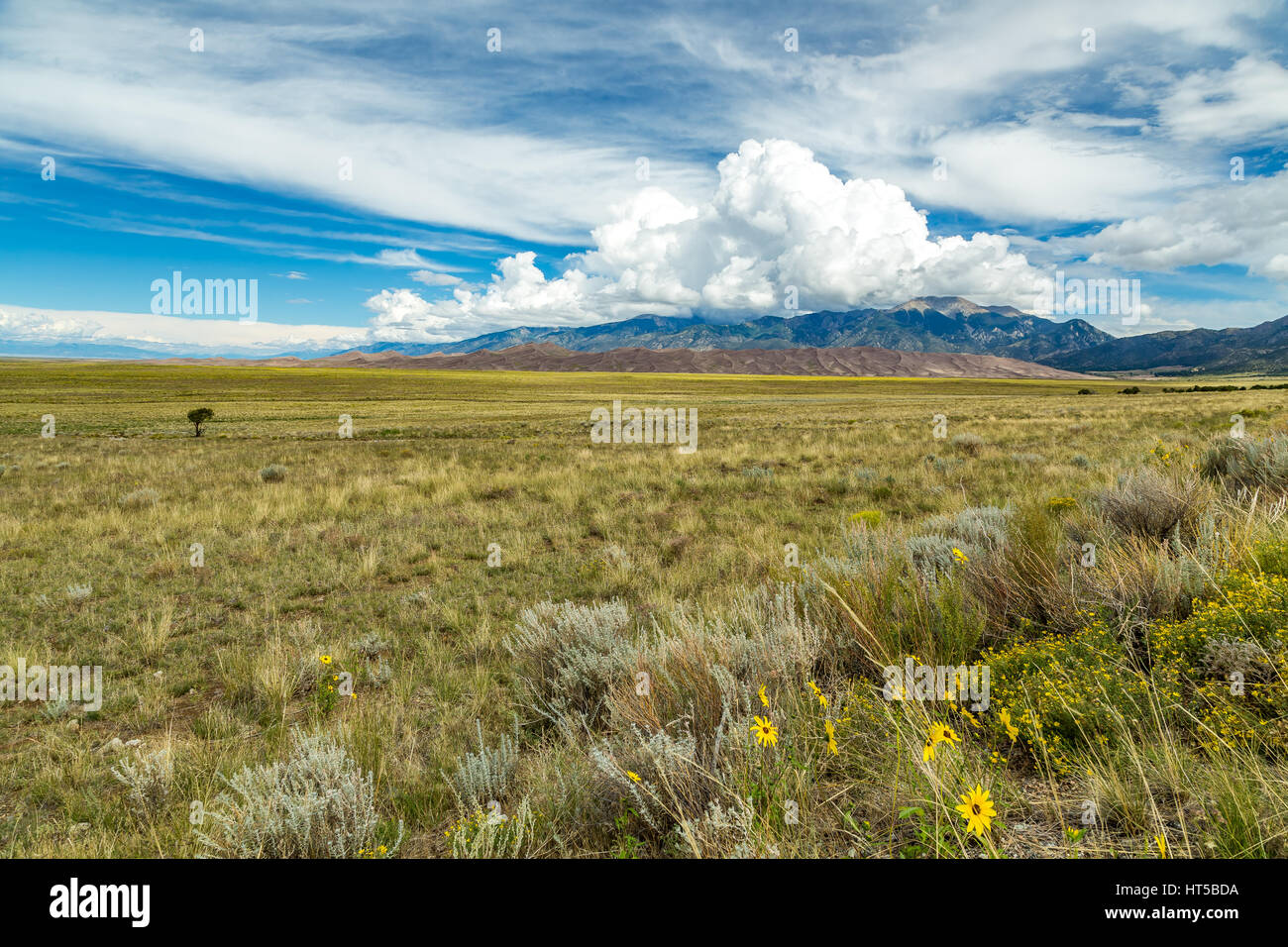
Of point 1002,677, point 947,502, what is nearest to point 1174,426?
point 947,502

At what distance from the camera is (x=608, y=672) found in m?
4.07

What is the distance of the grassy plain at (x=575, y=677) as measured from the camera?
2.19 meters

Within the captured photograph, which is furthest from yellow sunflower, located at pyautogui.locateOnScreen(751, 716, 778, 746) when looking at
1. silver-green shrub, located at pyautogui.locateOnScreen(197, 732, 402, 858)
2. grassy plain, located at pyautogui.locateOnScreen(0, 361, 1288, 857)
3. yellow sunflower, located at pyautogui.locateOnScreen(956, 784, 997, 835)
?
silver-green shrub, located at pyautogui.locateOnScreen(197, 732, 402, 858)

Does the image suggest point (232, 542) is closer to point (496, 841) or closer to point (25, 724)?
point (25, 724)

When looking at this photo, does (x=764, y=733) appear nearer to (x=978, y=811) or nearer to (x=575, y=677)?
(x=978, y=811)

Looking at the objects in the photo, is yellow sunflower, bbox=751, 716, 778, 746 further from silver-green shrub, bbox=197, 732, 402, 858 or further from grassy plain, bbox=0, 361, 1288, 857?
silver-green shrub, bbox=197, 732, 402, 858

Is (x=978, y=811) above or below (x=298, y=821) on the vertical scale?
above

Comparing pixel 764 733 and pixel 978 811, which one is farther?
pixel 764 733

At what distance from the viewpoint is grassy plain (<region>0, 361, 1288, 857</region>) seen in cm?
219

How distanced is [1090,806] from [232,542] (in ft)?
34.5

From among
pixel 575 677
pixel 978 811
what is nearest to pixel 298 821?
pixel 575 677

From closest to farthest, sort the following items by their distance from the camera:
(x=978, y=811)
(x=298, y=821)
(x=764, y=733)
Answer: (x=978, y=811)
(x=764, y=733)
(x=298, y=821)

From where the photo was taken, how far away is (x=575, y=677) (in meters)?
4.10

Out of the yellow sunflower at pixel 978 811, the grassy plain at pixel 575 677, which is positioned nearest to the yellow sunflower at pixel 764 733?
the grassy plain at pixel 575 677
